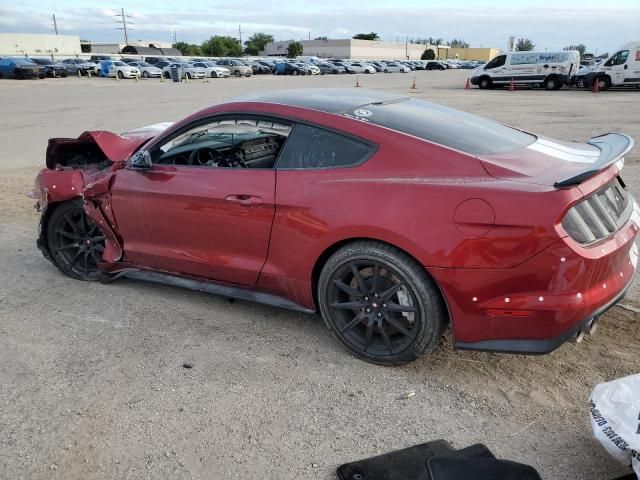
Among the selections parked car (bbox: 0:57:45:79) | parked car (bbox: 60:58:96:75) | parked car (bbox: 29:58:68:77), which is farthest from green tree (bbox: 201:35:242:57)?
parked car (bbox: 0:57:45:79)

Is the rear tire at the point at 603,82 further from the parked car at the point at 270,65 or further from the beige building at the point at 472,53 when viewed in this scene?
the beige building at the point at 472,53

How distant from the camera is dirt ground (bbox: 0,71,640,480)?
8.66 feet

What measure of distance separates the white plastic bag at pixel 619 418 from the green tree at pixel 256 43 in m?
136

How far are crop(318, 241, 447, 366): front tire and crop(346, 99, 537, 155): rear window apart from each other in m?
0.73

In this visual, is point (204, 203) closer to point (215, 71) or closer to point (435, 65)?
point (215, 71)

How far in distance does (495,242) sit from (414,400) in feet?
3.15

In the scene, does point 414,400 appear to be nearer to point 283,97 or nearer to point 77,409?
point 77,409

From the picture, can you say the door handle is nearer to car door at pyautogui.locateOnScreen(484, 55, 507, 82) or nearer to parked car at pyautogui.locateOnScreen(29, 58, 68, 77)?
car door at pyautogui.locateOnScreen(484, 55, 507, 82)

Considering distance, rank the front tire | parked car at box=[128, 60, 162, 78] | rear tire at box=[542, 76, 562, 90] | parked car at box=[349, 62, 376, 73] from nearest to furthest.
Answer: the front tire < rear tire at box=[542, 76, 562, 90] < parked car at box=[128, 60, 162, 78] < parked car at box=[349, 62, 376, 73]

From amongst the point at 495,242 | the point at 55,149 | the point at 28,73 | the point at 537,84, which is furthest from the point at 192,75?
the point at 495,242

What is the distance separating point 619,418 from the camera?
2389 mm

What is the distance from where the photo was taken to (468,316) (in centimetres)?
296

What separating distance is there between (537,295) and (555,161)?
90 cm

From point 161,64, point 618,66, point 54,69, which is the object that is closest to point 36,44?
point 161,64
